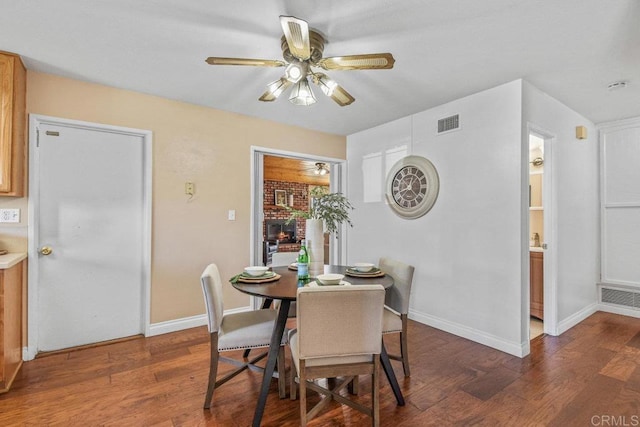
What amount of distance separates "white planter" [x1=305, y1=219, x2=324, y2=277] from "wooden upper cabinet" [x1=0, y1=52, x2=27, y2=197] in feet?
7.55

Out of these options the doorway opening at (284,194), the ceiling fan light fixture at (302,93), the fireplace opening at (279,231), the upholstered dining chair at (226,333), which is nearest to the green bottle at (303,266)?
the upholstered dining chair at (226,333)

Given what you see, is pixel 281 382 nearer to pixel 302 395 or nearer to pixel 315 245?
pixel 302 395

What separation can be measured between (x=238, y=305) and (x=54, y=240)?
1.88 m

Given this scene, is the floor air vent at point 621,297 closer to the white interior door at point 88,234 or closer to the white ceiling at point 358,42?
the white ceiling at point 358,42

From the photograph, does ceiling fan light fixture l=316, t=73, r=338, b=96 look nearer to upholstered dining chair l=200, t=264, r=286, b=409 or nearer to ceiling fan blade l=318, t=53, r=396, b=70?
ceiling fan blade l=318, t=53, r=396, b=70

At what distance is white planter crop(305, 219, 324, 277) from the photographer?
7.75 feet

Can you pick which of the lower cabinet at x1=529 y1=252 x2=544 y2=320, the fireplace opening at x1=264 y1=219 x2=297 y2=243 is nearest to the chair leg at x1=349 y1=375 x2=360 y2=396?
the lower cabinet at x1=529 y1=252 x2=544 y2=320

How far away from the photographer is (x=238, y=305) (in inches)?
146

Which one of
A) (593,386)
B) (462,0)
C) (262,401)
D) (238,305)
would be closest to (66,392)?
(262,401)

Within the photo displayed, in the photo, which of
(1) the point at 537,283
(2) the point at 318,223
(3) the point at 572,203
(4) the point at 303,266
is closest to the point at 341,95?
(2) the point at 318,223

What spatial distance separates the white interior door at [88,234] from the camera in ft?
9.04

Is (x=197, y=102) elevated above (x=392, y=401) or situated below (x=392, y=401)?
above

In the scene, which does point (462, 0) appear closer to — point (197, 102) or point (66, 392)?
point (197, 102)

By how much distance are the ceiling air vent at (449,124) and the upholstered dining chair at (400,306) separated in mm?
1664
